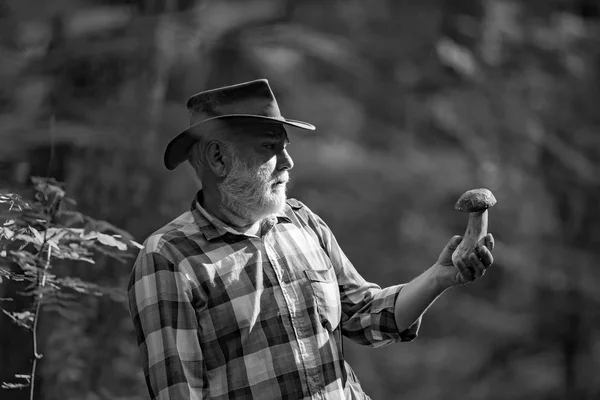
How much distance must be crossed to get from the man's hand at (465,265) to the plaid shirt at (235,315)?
1.11 ft

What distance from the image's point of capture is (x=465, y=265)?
2188 mm

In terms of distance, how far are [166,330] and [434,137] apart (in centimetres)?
725

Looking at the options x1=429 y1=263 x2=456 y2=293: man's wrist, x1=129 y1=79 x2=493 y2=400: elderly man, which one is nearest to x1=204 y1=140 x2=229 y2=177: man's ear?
x1=129 y1=79 x2=493 y2=400: elderly man

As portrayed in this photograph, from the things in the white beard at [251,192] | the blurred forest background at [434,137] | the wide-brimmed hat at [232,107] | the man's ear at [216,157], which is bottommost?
the blurred forest background at [434,137]

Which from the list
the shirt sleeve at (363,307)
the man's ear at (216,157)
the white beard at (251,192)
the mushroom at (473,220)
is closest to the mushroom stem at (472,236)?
the mushroom at (473,220)

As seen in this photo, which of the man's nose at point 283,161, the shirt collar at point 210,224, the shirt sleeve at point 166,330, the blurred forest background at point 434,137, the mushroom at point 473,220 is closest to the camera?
the shirt sleeve at point 166,330

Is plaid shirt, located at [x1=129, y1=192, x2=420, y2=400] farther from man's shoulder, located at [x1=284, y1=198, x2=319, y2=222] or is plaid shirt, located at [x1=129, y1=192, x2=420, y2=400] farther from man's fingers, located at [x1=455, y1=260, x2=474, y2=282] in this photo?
man's fingers, located at [x1=455, y1=260, x2=474, y2=282]

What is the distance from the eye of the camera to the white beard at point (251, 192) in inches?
93.2

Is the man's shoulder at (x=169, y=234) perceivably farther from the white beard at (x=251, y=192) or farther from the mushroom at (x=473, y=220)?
the mushroom at (x=473, y=220)

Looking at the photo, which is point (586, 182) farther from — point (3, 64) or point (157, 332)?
point (157, 332)

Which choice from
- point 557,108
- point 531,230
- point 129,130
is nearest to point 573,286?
point 531,230

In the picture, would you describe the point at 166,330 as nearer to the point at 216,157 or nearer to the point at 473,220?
the point at 216,157

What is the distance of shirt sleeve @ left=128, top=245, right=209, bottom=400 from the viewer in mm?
2094

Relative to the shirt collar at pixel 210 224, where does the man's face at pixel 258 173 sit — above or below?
above
